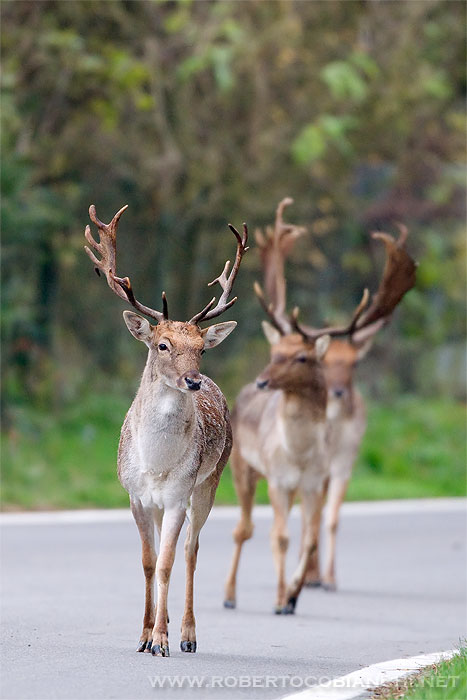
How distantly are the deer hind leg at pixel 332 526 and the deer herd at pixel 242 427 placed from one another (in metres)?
0.01

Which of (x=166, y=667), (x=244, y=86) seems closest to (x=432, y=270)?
(x=244, y=86)

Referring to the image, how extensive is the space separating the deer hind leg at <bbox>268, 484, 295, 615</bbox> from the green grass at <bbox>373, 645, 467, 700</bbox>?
358 cm

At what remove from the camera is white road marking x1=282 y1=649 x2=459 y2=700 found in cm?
787

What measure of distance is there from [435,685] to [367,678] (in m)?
0.69

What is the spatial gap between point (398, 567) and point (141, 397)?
681cm

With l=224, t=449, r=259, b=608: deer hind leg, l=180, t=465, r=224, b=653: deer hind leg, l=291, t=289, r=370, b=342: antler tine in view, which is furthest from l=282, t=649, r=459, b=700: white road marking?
l=291, t=289, r=370, b=342: antler tine

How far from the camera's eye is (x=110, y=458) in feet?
73.3

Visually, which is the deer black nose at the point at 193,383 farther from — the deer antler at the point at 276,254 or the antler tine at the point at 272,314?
the deer antler at the point at 276,254

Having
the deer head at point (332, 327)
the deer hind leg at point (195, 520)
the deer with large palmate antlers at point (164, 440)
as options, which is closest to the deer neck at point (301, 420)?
the deer head at point (332, 327)

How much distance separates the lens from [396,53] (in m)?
29.0

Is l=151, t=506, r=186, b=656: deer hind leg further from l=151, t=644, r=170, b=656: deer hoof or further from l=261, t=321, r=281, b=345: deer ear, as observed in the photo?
l=261, t=321, r=281, b=345: deer ear

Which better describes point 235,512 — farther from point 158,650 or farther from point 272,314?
point 158,650

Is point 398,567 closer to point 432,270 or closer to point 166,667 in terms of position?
point 166,667

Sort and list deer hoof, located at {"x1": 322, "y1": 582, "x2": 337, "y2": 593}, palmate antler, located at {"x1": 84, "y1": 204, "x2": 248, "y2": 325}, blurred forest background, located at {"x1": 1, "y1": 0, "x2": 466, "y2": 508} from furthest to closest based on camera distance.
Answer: blurred forest background, located at {"x1": 1, "y1": 0, "x2": 466, "y2": 508}
deer hoof, located at {"x1": 322, "y1": 582, "x2": 337, "y2": 593}
palmate antler, located at {"x1": 84, "y1": 204, "x2": 248, "y2": 325}
